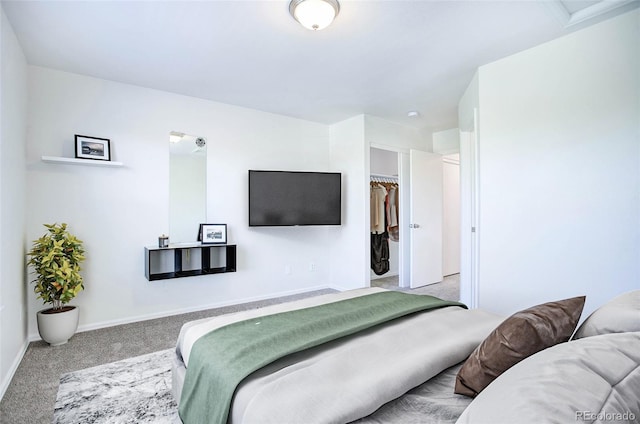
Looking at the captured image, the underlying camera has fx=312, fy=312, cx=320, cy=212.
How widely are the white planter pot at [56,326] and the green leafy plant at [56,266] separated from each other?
11 centimetres

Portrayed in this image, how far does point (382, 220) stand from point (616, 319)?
4.43 metres

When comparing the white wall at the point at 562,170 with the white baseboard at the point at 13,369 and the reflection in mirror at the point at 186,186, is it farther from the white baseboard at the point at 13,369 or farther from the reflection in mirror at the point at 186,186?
the white baseboard at the point at 13,369

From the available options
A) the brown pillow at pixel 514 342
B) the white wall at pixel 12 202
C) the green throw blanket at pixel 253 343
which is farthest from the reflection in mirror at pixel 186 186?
the brown pillow at pixel 514 342

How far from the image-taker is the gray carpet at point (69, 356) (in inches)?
70.7

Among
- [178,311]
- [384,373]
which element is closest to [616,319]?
[384,373]

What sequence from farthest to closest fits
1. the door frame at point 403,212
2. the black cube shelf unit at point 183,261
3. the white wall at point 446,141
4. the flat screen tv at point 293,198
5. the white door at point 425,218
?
the white wall at point 446,141, the door frame at point 403,212, the white door at point 425,218, the flat screen tv at point 293,198, the black cube shelf unit at point 183,261

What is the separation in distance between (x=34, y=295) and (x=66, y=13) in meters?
2.35

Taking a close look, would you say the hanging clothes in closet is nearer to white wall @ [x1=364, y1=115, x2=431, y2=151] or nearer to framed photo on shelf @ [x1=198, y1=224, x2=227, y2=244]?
white wall @ [x1=364, y1=115, x2=431, y2=151]

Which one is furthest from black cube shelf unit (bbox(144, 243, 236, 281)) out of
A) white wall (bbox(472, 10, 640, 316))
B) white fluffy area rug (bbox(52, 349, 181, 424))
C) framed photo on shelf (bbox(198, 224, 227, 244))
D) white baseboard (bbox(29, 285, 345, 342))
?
white wall (bbox(472, 10, 640, 316))

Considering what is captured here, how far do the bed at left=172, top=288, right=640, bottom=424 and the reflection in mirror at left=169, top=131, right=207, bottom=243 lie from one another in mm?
2134

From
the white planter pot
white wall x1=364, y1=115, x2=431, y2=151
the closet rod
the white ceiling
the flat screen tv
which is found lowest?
the white planter pot

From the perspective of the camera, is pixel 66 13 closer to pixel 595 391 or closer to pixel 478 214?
pixel 595 391

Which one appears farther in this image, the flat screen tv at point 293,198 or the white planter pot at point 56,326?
the flat screen tv at point 293,198

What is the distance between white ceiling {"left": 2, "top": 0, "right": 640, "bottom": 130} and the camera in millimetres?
2074
